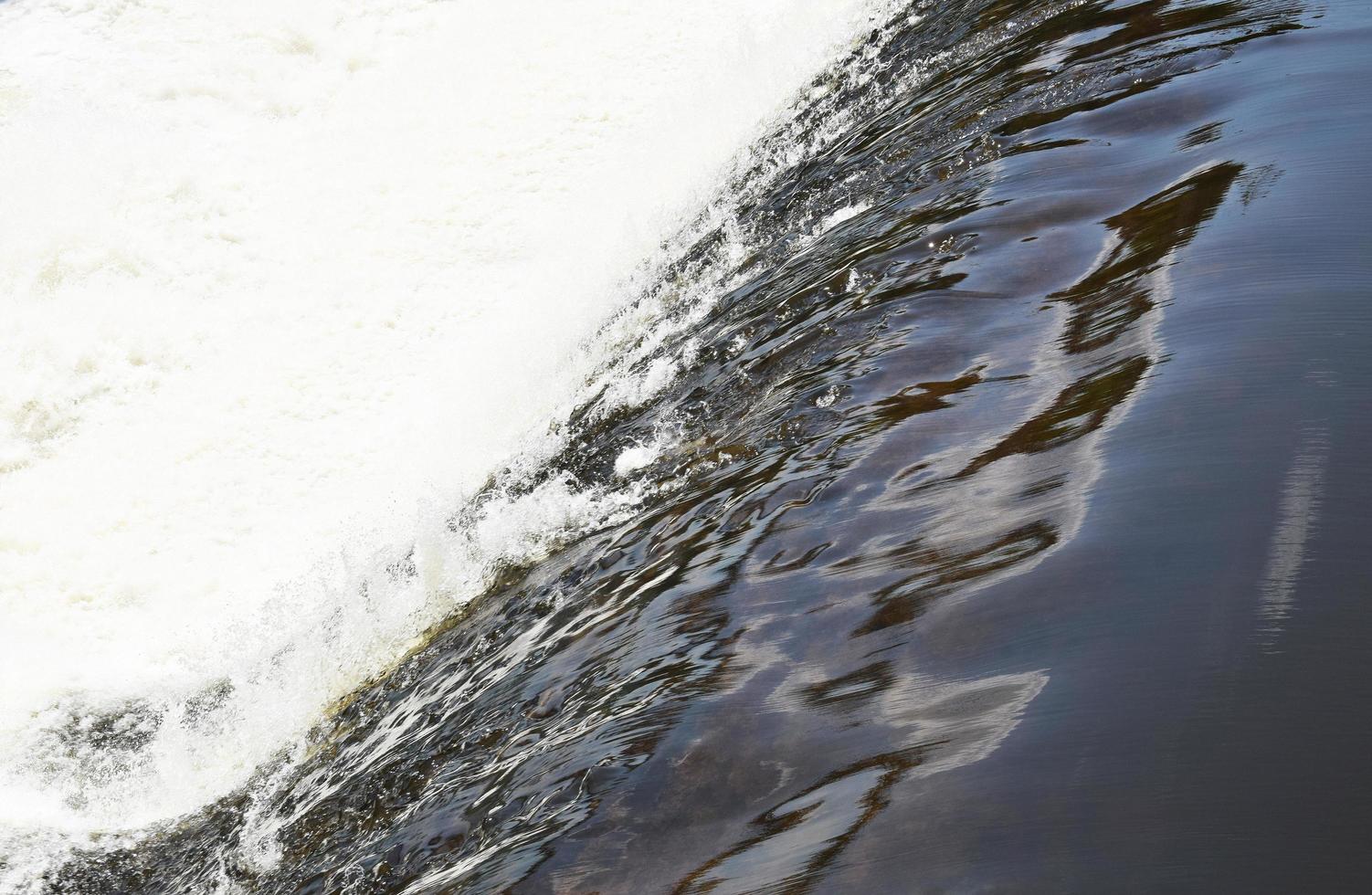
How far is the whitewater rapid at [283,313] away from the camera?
196 inches

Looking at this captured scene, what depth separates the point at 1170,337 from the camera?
308 cm

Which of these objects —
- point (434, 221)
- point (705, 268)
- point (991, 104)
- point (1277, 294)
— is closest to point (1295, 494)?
point (1277, 294)

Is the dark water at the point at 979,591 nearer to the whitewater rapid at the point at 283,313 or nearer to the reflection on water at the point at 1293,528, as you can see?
the reflection on water at the point at 1293,528

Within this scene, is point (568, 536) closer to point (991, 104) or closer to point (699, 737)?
point (699, 737)

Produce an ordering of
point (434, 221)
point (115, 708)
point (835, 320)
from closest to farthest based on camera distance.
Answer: point (835, 320)
point (115, 708)
point (434, 221)

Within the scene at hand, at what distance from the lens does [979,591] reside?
250 cm

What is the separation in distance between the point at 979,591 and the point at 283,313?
257 inches

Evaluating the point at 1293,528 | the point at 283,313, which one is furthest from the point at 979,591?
the point at 283,313

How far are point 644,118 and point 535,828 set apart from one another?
7.60 metres

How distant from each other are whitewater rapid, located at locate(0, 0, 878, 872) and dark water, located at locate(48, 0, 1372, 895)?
0.75 metres

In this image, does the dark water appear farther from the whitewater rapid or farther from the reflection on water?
the whitewater rapid

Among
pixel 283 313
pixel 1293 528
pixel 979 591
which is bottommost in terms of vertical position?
pixel 1293 528

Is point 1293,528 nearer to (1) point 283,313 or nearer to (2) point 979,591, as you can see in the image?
(2) point 979,591

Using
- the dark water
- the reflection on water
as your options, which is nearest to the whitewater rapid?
the dark water
